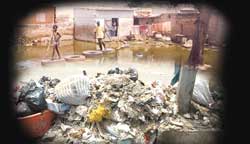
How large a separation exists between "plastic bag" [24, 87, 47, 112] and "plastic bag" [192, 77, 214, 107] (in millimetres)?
965

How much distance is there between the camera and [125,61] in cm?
250

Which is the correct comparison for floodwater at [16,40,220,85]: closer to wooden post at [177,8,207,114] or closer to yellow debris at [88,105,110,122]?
wooden post at [177,8,207,114]

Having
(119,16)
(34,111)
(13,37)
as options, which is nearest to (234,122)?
(119,16)

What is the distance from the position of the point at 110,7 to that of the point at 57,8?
322 mm

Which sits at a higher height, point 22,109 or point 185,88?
point 185,88

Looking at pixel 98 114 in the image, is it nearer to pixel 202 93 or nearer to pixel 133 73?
pixel 133 73

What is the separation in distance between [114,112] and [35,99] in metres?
0.50

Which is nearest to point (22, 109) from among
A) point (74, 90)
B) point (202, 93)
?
point (74, 90)

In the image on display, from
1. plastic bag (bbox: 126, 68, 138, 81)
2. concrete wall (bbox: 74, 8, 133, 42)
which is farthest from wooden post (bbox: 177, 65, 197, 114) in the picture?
concrete wall (bbox: 74, 8, 133, 42)

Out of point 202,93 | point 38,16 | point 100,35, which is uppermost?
point 38,16

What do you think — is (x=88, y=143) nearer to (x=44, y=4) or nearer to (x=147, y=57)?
(x=147, y=57)

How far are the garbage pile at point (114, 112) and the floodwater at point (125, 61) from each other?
0.05 metres

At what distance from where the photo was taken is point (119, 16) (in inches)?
95.2

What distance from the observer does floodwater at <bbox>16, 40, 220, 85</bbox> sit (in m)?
2.44
